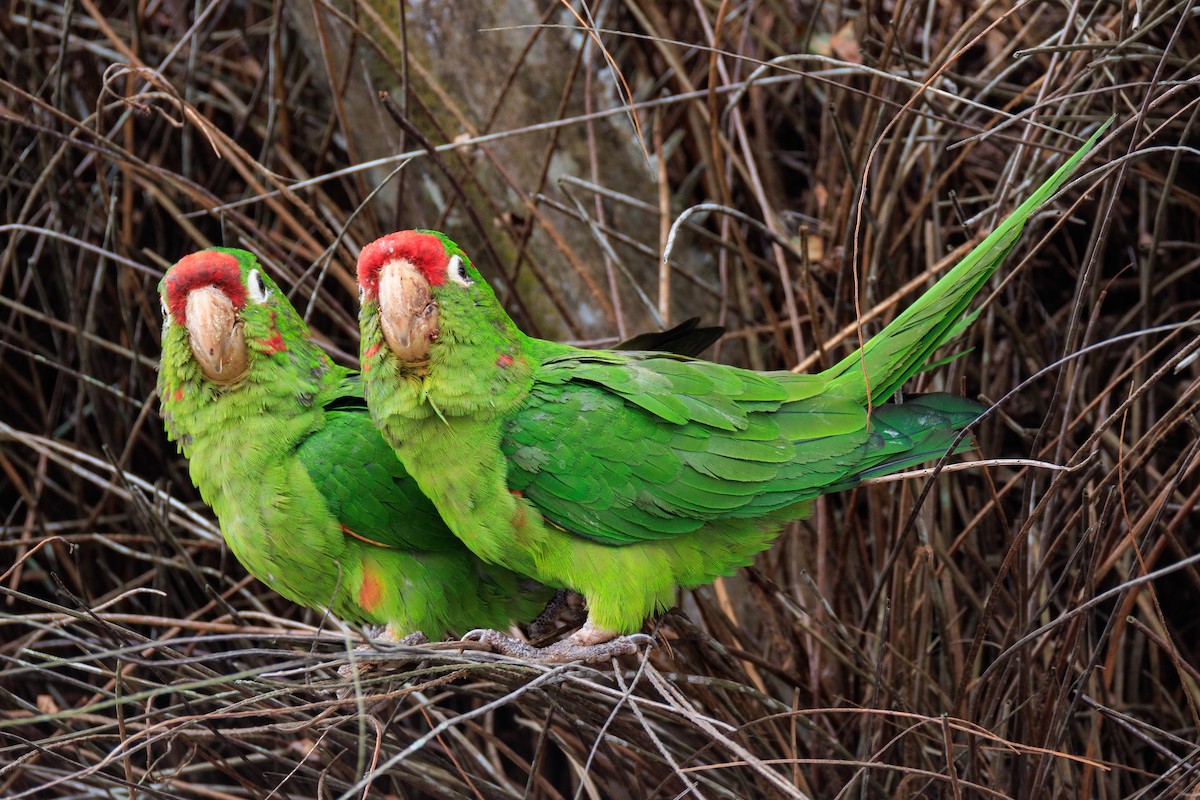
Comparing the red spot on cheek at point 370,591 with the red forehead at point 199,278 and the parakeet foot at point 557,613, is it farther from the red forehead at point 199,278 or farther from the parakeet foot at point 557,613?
the red forehead at point 199,278

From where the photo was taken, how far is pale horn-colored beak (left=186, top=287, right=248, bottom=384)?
1848mm

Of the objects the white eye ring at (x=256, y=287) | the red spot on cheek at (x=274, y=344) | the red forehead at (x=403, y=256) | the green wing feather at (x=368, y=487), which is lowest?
the green wing feather at (x=368, y=487)

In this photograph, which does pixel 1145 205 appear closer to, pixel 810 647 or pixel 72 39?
pixel 810 647

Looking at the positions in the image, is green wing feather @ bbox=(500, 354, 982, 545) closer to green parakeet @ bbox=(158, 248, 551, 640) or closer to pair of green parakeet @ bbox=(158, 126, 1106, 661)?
pair of green parakeet @ bbox=(158, 126, 1106, 661)

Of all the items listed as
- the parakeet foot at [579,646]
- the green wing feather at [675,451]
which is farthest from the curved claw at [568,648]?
the green wing feather at [675,451]

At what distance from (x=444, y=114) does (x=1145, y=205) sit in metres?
1.83

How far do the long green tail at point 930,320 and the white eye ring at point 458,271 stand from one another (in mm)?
719

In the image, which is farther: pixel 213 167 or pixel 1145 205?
pixel 213 167

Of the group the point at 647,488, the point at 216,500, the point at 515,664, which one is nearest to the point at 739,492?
the point at 647,488

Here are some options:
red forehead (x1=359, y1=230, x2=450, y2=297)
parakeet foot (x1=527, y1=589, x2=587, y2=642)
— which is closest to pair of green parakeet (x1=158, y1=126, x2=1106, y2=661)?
red forehead (x1=359, y1=230, x2=450, y2=297)

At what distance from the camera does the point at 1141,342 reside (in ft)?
7.46

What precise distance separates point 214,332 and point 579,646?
88 centimetres

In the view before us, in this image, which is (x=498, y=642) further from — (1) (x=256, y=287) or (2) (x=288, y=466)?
(1) (x=256, y=287)

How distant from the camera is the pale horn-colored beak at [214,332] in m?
1.85
